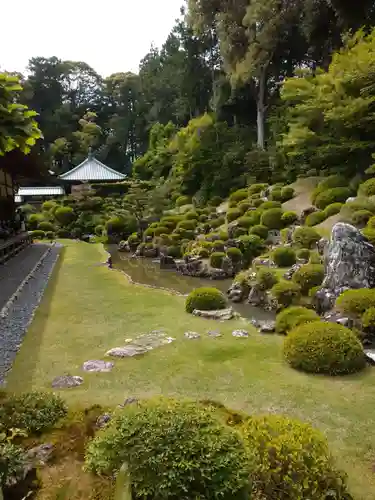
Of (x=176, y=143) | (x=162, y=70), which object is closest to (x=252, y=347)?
(x=176, y=143)

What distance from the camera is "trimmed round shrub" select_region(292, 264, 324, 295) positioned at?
11302mm

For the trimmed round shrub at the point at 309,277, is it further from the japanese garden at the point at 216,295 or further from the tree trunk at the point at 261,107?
the tree trunk at the point at 261,107

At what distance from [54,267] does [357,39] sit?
18687 millimetres

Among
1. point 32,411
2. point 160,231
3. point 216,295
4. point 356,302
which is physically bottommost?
point 216,295

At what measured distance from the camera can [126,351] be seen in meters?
7.03

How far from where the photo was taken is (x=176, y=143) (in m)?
34.0

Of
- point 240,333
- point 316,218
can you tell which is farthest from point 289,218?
point 240,333

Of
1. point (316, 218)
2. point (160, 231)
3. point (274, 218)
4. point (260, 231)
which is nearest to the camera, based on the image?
point (316, 218)

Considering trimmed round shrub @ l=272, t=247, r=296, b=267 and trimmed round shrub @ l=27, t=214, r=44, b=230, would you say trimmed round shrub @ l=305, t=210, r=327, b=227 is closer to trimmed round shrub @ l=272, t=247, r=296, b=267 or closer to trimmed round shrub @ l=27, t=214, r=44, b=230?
trimmed round shrub @ l=272, t=247, r=296, b=267

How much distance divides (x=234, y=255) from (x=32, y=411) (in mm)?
12716

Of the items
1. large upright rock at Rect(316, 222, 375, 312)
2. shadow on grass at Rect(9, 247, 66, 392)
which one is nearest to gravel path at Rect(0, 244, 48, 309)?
shadow on grass at Rect(9, 247, 66, 392)

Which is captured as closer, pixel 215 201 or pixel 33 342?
pixel 33 342

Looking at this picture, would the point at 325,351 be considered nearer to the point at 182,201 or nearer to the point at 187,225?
the point at 187,225

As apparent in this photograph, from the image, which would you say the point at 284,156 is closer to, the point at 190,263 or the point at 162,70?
the point at 190,263
